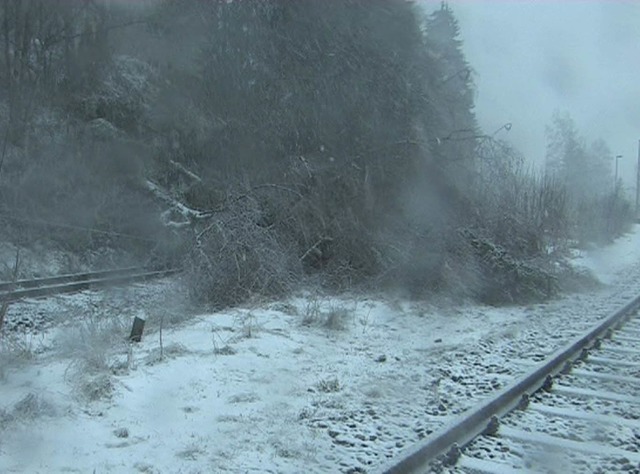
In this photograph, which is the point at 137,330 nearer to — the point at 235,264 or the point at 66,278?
the point at 235,264

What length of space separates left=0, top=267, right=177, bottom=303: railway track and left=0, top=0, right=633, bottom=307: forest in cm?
98

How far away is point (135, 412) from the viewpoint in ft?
17.9

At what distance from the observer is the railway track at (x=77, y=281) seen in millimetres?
11913

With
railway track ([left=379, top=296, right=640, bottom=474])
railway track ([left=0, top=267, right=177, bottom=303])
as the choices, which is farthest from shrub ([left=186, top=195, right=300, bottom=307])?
railway track ([left=379, top=296, right=640, bottom=474])

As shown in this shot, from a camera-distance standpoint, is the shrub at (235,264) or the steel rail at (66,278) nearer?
the shrub at (235,264)

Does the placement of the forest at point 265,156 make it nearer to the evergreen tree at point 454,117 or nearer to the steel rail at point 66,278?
the evergreen tree at point 454,117

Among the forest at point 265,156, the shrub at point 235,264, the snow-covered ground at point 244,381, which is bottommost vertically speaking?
the snow-covered ground at point 244,381

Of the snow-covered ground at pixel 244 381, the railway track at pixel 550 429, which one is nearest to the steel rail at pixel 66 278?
the snow-covered ground at pixel 244 381

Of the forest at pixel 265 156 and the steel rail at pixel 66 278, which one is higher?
the forest at pixel 265 156

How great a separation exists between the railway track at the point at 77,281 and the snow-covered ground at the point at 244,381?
2.29 ft

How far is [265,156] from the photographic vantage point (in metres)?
16.3

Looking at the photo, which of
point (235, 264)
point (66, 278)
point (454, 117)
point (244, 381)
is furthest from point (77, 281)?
point (454, 117)

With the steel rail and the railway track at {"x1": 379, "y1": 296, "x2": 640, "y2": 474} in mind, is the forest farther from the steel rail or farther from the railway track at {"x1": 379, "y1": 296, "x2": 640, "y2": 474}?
the railway track at {"x1": 379, "y1": 296, "x2": 640, "y2": 474}

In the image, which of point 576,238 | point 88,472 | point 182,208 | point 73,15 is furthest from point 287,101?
point 576,238
